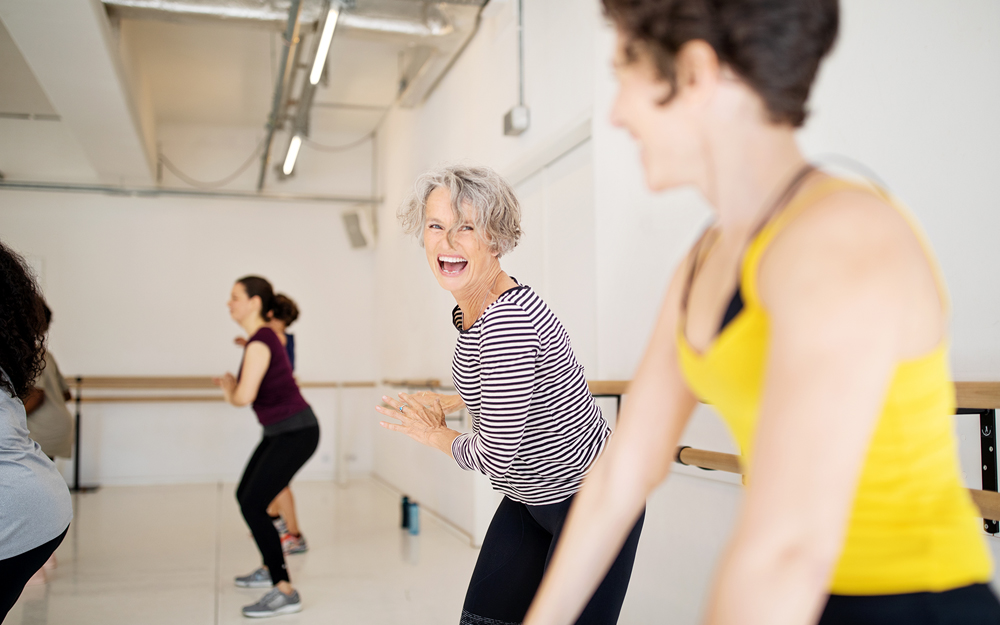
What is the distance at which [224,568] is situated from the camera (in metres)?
4.20

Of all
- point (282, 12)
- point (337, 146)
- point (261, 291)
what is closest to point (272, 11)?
point (282, 12)

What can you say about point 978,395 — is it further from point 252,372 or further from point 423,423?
point 252,372

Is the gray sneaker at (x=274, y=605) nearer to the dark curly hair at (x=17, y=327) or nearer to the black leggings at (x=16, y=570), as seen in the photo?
the black leggings at (x=16, y=570)

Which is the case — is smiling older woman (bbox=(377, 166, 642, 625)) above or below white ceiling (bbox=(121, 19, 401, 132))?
below

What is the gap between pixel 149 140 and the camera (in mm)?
7184

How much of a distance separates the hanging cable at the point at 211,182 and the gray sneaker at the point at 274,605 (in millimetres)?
5796

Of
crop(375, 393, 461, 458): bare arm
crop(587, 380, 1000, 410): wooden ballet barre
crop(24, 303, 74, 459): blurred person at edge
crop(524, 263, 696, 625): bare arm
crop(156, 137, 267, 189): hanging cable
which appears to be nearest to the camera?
crop(524, 263, 696, 625): bare arm

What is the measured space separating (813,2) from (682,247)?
205cm

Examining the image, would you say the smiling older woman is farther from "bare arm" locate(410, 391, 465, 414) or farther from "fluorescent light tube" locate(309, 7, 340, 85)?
"fluorescent light tube" locate(309, 7, 340, 85)

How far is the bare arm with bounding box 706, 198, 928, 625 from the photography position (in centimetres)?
51

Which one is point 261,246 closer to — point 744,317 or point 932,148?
point 932,148

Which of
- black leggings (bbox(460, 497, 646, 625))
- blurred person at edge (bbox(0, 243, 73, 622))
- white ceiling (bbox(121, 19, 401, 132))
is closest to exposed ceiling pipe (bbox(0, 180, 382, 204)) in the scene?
white ceiling (bbox(121, 19, 401, 132))

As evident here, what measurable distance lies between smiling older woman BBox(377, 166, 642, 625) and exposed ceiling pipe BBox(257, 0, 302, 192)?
3.14m

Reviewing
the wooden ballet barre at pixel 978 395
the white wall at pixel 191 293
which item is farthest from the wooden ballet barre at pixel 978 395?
the white wall at pixel 191 293
